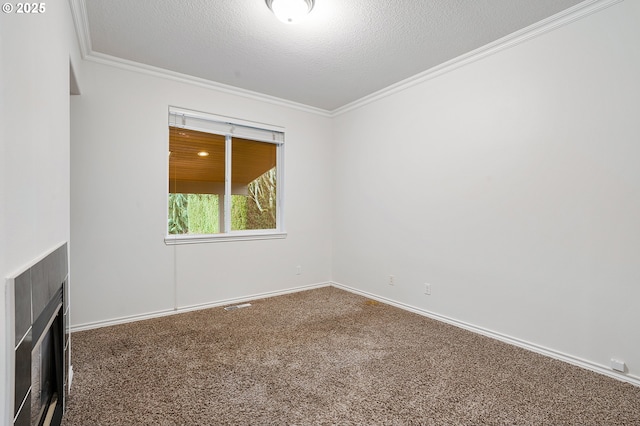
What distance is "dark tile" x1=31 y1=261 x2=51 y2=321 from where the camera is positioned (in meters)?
1.16

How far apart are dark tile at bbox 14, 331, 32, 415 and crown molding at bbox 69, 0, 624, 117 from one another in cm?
225

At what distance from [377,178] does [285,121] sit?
1.48 m

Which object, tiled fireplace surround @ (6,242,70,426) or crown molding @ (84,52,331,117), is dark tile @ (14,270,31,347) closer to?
tiled fireplace surround @ (6,242,70,426)

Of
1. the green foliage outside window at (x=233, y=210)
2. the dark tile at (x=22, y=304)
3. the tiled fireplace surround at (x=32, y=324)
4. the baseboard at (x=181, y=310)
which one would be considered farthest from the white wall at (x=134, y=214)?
the dark tile at (x=22, y=304)

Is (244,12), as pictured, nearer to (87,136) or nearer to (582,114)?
(87,136)

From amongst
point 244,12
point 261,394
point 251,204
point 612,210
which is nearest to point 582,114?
point 612,210

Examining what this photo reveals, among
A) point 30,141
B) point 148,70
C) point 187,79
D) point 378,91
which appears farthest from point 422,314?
point 148,70

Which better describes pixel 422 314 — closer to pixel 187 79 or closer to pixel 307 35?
pixel 307 35

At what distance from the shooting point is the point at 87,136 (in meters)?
3.08

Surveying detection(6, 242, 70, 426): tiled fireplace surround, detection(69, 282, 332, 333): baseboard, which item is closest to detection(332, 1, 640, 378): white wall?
detection(69, 282, 332, 333): baseboard

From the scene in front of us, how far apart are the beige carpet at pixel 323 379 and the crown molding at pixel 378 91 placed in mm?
2554

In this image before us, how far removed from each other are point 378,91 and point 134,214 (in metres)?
3.12

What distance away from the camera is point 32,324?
1.15 m

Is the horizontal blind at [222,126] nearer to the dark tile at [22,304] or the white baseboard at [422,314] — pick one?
the white baseboard at [422,314]
